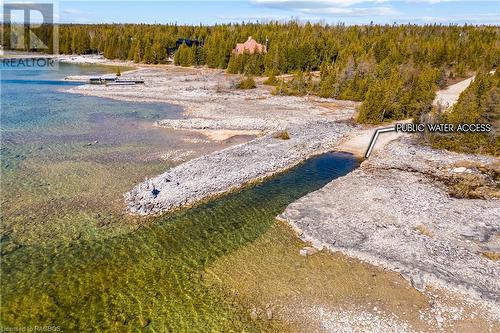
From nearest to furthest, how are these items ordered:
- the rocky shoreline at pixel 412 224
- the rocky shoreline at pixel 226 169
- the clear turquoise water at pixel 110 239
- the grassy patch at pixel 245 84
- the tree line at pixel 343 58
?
the clear turquoise water at pixel 110 239 < the rocky shoreline at pixel 412 224 < the rocky shoreline at pixel 226 169 < the tree line at pixel 343 58 < the grassy patch at pixel 245 84

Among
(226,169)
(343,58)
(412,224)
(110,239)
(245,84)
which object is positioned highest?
(343,58)

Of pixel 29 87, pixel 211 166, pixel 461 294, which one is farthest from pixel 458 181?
pixel 29 87

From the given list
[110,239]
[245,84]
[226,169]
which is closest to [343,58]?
[245,84]

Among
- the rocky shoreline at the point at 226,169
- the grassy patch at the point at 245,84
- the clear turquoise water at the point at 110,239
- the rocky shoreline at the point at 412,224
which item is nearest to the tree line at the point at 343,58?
the grassy patch at the point at 245,84

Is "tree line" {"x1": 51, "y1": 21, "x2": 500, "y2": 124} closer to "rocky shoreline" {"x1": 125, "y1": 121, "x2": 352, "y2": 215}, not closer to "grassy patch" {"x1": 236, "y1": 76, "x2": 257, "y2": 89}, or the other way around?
"grassy patch" {"x1": 236, "y1": 76, "x2": 257, "y2": 89}

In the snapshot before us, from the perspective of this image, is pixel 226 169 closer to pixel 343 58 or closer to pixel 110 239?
pixel 110 239

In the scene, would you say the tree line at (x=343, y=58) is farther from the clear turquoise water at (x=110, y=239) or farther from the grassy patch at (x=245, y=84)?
the clear turquoise water at (x=110, y=239)
